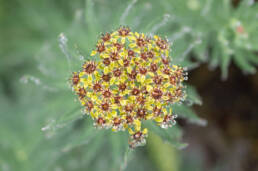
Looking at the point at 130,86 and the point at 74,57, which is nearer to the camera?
the point at 130,86

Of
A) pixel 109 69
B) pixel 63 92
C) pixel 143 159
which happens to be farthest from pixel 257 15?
pixel 143 159

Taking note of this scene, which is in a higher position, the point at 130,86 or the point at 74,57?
the point at 74,57

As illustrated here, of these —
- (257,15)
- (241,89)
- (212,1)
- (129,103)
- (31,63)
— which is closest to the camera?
(129,103)

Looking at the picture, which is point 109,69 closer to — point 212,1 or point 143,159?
point 212,1

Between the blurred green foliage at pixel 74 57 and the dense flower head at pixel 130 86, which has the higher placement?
the blurred green foliage at pixel 74 57
